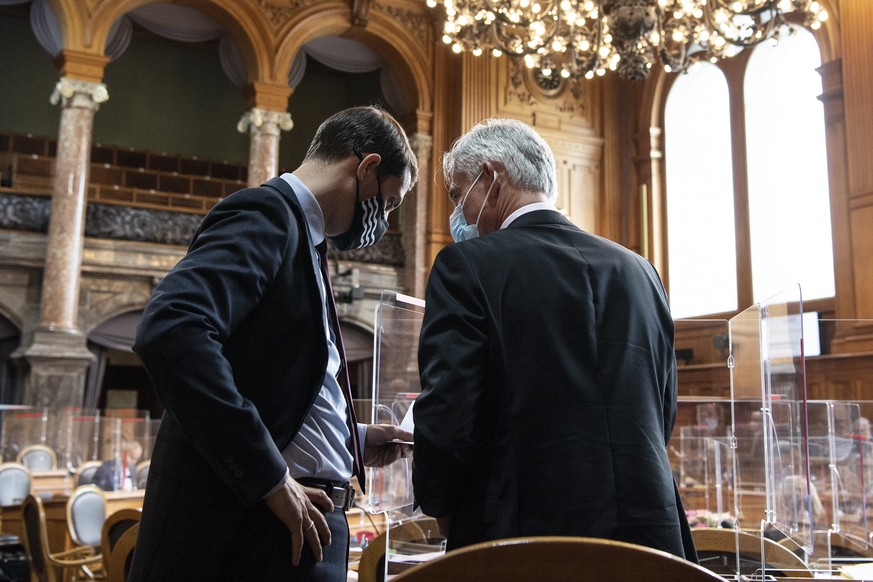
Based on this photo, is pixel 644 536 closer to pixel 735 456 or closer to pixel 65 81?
pixel 735 456

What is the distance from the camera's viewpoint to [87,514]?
5230 millimetres

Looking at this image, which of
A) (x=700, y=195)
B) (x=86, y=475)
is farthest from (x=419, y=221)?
(x=86, y=475)

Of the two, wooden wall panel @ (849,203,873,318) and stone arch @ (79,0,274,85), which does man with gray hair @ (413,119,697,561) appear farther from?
stone arch @ (79,0,274,85)

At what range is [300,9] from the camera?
1245cm

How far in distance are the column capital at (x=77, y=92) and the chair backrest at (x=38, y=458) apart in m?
4.58

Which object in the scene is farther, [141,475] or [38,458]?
[38,458]

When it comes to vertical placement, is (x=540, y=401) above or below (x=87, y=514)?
above

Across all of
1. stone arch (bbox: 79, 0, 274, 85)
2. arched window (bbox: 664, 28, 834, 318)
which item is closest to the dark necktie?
arched window (bbox: 664, 28, 834, 318)

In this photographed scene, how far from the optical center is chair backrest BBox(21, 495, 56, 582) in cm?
433

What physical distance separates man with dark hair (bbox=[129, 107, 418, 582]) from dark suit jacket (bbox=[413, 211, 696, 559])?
0.24 metres

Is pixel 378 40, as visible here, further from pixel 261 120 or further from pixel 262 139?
pixel 262 139

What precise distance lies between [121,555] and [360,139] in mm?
1539

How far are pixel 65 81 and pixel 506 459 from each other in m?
11.3

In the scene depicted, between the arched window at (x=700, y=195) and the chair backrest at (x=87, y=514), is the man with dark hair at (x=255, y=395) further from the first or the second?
the arched window at (x=700, y=195)
